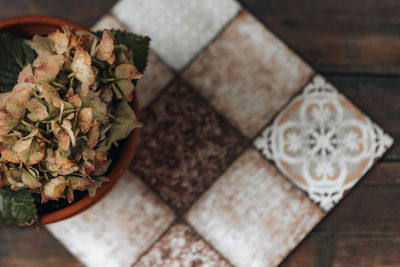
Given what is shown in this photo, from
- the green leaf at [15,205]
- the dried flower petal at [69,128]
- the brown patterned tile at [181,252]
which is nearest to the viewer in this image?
the dried flower petal at [69,128]

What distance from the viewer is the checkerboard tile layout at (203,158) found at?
2.48 feet

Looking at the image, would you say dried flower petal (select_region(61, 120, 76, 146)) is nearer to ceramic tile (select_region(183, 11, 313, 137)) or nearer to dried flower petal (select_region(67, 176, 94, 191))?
dried flower petal (select_region(67, 176, 94, 191))

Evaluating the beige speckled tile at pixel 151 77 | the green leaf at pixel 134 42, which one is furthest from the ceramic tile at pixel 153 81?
the green leaf at pixel 134 42

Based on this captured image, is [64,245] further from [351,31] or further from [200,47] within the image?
[351,31]

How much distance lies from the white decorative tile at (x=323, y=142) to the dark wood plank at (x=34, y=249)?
470 mm

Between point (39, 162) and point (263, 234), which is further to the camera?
point (263, 234)

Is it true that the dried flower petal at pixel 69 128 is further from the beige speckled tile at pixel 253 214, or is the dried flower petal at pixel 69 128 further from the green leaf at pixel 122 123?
the beige speckled tile at pixel 253 214

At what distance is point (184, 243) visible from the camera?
76cm

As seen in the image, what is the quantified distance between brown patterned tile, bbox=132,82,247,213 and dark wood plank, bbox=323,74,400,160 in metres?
0.26

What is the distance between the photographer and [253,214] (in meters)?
0.77

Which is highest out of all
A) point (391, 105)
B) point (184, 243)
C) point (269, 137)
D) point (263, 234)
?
point (391, 105)

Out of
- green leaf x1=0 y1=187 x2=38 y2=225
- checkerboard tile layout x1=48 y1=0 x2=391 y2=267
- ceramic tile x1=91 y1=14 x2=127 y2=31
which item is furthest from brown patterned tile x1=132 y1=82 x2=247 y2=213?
green leaf x1=0 y1=187 x2=38 y2=225

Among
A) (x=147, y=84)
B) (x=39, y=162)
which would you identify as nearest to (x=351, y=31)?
(x=147, y=84)

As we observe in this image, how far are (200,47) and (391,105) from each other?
0.44 meters
